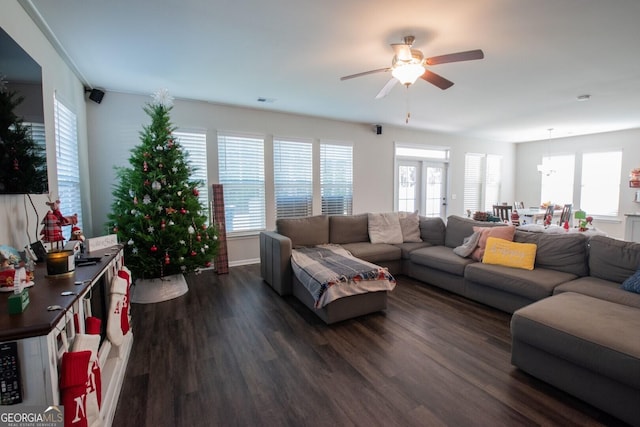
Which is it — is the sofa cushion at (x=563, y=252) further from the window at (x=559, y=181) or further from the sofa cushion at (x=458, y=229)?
the window at (x=559, y=181)

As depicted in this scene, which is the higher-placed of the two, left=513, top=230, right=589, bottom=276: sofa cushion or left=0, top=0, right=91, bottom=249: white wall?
left=0, top=0, right=91, bottom=249: white wall

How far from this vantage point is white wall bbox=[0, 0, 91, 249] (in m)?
1.94

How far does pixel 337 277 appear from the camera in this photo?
112 inches

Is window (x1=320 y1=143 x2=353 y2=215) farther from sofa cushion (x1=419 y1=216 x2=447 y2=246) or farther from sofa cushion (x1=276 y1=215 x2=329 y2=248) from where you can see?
sofa cushion (x1=419 y1=216 x2=447 y2=246)

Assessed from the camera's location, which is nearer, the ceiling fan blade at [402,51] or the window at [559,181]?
the ceiling fan blade at [402,51]

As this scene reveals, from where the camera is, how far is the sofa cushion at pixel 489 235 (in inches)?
137

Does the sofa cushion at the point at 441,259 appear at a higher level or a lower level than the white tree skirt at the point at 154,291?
higher

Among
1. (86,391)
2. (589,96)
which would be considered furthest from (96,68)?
(589,96)

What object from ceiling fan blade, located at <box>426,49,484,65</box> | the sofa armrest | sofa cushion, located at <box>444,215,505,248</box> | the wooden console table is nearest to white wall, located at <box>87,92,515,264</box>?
the sofa armrest

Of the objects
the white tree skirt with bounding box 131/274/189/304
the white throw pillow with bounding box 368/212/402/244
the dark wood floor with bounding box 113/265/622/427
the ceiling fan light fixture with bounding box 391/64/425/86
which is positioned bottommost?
the dark wood floor with bounding box 113/265/622/427

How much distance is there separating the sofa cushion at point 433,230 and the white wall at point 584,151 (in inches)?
231

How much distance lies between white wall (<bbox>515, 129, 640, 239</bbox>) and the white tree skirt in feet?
31.6

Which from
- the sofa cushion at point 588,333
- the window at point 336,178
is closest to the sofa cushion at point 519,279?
the sofa cushion at point 588,333

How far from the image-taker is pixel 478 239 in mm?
3615
